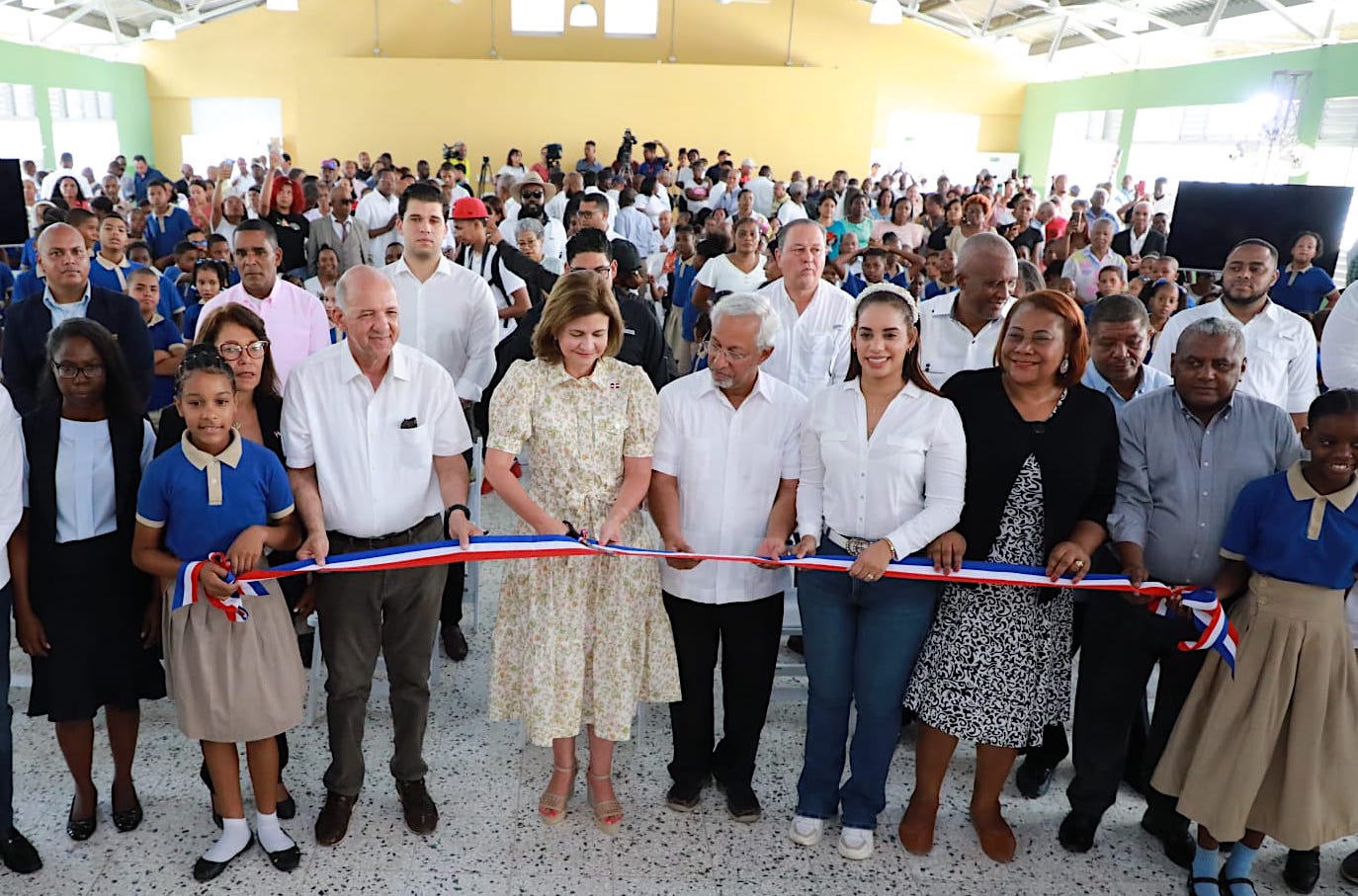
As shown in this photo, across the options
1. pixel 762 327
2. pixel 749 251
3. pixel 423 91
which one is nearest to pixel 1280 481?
pixel 762 327

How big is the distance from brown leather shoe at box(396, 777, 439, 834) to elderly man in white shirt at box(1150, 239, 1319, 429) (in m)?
3.41

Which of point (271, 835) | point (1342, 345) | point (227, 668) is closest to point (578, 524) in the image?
point (227, 668)

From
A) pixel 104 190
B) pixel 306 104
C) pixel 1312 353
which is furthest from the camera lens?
pixel 306 104

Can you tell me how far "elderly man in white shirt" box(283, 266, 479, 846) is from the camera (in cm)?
276

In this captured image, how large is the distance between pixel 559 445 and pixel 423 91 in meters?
19.8

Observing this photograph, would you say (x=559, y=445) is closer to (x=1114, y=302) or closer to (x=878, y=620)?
(x=878, y=620)

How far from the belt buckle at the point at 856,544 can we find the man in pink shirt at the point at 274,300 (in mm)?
2397

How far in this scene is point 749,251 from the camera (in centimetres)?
570

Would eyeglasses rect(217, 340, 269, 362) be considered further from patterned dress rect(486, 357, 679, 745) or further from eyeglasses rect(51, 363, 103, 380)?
patterned dress rect(486, 357, 679, 745)

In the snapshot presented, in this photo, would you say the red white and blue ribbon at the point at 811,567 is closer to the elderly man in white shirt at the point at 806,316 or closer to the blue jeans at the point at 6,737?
the blue jeans at the point at 6,737

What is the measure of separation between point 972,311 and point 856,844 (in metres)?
1.91

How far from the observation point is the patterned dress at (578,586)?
2824mm

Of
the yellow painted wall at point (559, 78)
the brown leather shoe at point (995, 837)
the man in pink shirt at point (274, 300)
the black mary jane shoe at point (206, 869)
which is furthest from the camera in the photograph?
the yellow painted wall at point (559, 78)

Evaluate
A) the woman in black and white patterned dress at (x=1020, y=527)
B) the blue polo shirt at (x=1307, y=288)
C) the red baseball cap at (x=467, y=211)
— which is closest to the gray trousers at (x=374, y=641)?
the woman in black and white patterned dress at (x=1020, y=527)
